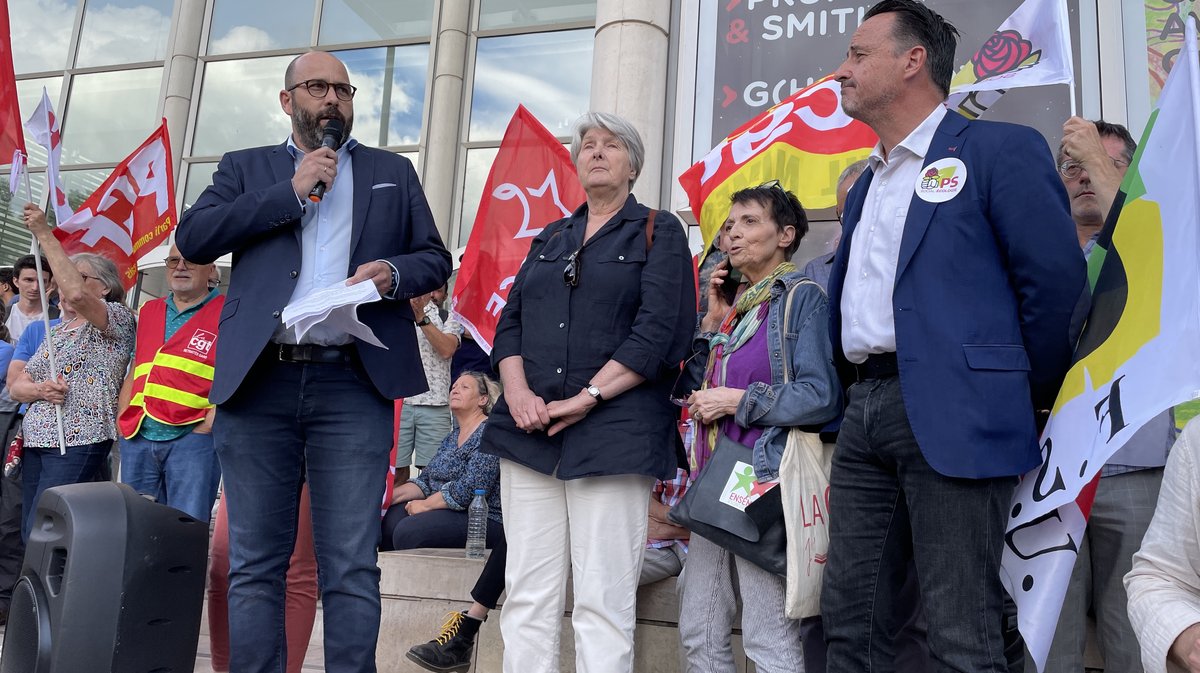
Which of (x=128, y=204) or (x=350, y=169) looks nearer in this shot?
(x=350, y=169)

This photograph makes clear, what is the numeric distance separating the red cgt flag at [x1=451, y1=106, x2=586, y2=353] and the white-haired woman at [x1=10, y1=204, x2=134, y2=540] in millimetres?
1756

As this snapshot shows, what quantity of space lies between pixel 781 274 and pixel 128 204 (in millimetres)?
4285

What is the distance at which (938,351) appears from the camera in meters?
2.35

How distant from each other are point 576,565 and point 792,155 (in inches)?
108

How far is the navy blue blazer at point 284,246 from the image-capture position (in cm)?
300

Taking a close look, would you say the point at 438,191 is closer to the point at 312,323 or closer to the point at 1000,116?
the point at 1000,116

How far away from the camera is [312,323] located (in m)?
2.85

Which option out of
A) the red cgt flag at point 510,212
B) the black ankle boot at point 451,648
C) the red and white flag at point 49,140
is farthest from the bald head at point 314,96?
the red and white flag at point 49,140

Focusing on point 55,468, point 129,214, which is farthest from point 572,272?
point 129,214

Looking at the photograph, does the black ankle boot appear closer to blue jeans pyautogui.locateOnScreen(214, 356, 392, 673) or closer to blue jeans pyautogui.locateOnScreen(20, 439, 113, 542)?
blue jeans pyautogui.locateOnScreen(214, 356, 392, 673)

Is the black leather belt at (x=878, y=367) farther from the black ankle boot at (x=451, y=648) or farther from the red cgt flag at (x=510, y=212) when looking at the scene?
the red cgt flag at (x=510, y=212)

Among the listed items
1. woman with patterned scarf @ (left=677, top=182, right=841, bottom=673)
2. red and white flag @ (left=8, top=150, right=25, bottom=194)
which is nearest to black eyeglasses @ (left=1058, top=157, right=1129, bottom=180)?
woman with patterned scarf @ (left=677, top=182, right=841, bottom=673)

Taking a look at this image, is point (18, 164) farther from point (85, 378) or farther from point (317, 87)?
point (317, 87)

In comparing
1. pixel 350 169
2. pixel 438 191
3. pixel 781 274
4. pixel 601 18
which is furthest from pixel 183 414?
pixel 438 191
